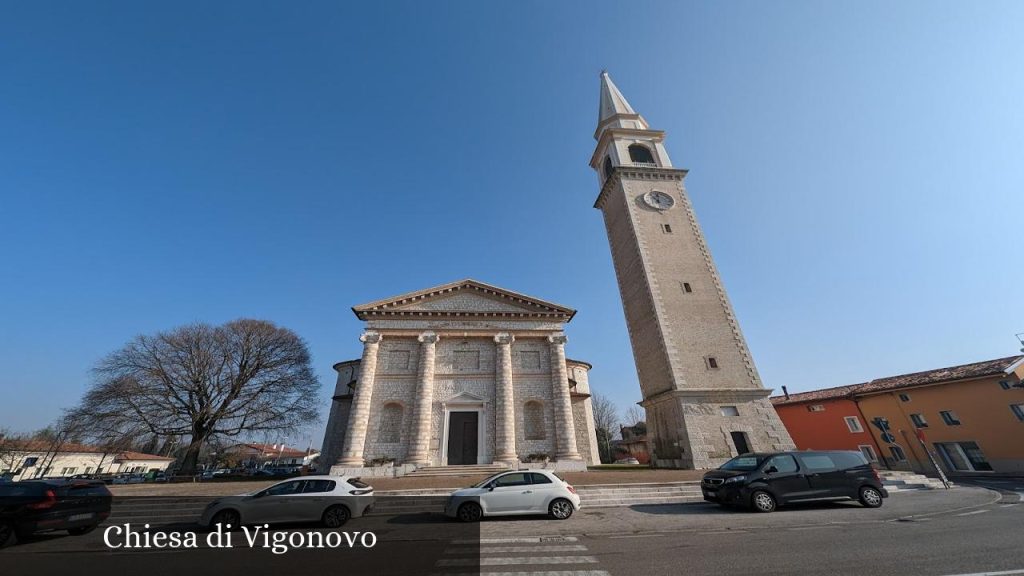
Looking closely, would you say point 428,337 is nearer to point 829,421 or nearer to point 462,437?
point 462,437

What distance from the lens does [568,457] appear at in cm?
2052

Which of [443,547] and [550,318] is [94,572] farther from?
[550,318]

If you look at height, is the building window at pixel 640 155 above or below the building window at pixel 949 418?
above

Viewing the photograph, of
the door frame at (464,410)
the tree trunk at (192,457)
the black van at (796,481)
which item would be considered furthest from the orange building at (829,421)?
the tree trunk at (192,457)

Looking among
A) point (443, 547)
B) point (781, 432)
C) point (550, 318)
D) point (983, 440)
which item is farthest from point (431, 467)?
point (983, 440)

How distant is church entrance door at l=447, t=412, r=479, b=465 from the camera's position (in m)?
21.4

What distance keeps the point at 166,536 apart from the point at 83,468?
223 ft

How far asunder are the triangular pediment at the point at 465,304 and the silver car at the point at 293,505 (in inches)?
585

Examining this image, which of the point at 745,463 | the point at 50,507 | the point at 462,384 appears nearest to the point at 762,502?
the point at 745,463

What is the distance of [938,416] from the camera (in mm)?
24656

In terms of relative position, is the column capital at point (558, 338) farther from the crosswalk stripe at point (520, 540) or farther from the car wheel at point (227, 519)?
the car wheel at point (227, 519)

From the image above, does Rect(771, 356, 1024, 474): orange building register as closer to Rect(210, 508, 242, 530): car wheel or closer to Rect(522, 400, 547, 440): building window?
Rect(522, 400, 547, 440): building window

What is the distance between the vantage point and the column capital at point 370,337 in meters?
23.1

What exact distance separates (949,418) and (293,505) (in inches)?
1461
